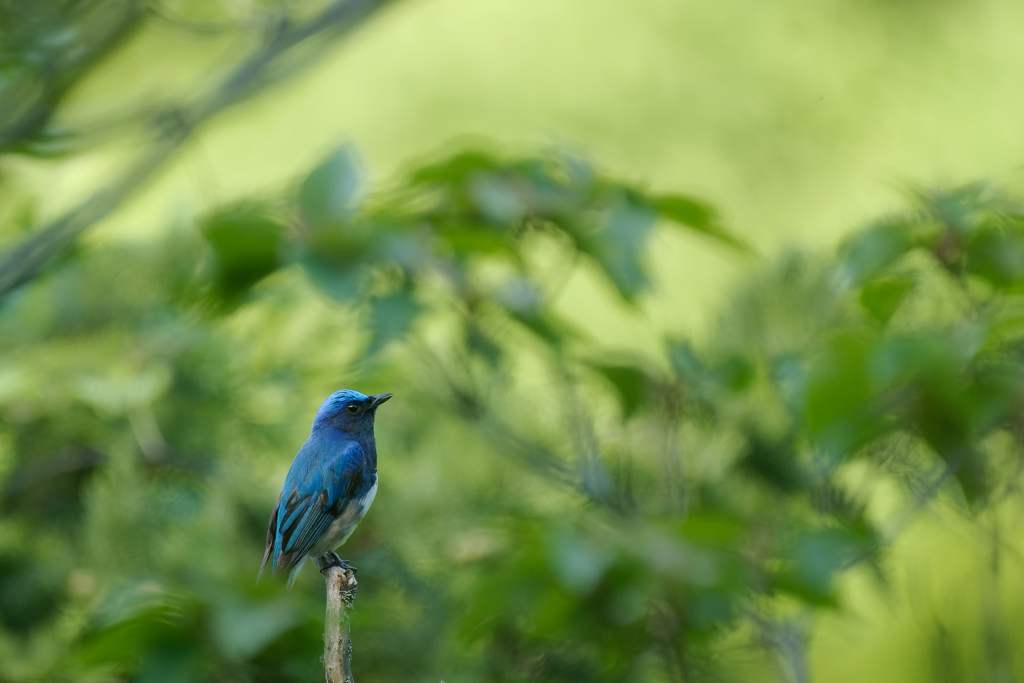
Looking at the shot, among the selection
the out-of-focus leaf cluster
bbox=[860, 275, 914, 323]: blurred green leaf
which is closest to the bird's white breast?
the out-of-focus leaf cluster

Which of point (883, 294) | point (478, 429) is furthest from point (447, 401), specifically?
point (883, 294)

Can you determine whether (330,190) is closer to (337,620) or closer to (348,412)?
(348,412)

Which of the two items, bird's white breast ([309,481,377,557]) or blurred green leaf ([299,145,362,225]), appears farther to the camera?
blurred green leaf ([299,145,362,225])

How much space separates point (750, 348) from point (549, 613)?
0.55m

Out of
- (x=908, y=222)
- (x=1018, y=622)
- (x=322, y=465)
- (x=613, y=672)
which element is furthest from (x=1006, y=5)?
(x=322, y=465)

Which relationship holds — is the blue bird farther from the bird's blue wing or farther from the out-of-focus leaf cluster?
the out-of-focus leaf cluster

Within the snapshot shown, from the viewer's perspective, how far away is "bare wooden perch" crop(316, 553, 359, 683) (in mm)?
255

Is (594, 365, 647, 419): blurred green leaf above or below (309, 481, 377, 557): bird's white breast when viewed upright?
below

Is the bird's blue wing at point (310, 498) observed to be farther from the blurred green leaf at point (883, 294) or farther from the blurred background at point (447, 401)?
the blurred green leaf at point (883, 294)

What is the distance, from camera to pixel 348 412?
36 cm

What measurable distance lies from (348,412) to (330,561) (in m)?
0.06

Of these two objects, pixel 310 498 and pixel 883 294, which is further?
pixel 883 294

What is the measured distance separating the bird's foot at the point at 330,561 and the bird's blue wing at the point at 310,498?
11 millimetres

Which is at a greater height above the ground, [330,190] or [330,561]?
[330,561]
